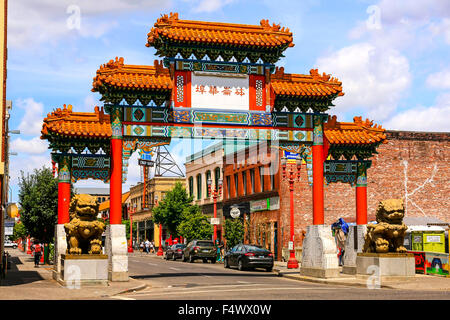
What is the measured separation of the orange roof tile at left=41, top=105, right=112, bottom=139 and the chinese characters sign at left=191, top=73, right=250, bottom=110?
3.58 m

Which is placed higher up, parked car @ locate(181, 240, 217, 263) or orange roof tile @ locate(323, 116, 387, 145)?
orange roof tile @ locate(323, 116, 387, 145)

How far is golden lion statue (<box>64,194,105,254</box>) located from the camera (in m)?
19.7

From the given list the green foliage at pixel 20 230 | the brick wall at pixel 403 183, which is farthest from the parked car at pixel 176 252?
the green foliage at pixel 20 230

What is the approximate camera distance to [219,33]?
77.8 ft

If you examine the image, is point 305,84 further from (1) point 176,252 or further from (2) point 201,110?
(1) point 176,252

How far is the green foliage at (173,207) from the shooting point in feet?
198

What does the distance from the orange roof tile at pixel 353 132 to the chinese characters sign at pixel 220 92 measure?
3.84 meters

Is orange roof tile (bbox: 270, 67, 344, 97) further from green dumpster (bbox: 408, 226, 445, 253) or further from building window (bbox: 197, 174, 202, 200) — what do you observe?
building window (bbox: 197, 174, 202, 200)

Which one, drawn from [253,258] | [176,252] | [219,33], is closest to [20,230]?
[176,252]

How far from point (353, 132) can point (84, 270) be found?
12582 millimetres

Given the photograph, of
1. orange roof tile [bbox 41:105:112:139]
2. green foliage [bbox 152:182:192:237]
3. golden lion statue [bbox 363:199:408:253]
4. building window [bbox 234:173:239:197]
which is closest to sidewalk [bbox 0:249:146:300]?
orange roof tile [bbox 41:105:112:139]

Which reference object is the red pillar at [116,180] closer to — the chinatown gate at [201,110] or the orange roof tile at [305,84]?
the chinatown gate at [201,110]

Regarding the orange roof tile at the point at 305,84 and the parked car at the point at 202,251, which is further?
the parked car at the point at 202,251
